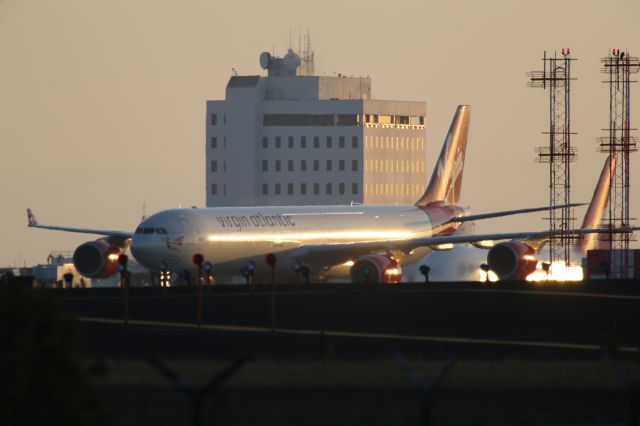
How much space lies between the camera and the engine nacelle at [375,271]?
71.2 meters

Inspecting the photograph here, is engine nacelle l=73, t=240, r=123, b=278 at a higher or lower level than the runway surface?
higher

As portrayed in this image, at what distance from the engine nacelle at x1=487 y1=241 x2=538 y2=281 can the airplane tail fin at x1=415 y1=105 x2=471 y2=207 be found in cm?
1403

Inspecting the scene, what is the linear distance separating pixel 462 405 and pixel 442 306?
26127 millimetres

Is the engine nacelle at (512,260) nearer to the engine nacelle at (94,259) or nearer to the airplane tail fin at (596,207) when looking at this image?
the engine nacelle at (94,259)

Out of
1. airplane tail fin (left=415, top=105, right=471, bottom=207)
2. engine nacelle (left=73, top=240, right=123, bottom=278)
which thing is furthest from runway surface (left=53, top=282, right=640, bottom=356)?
airplane tail fin (left=415, top=105, right=471, bottom=207)

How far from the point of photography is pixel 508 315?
50.6 meters

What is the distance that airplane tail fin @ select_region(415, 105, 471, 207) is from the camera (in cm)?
9075

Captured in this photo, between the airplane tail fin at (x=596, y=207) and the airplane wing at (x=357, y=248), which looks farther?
the airplane tail fin at (x=596, y=207)

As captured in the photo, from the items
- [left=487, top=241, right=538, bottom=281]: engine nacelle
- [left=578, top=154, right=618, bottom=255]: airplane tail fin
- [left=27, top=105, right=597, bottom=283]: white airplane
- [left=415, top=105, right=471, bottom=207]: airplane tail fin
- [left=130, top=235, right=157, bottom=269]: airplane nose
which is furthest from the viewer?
[left=578, top=154, right=618, bottom=255]: airplane tail fin

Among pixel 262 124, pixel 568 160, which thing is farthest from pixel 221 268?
pixel 262 124

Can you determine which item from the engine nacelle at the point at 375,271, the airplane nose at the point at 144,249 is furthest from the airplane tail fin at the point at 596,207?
the airplane nose at the point at 144,249

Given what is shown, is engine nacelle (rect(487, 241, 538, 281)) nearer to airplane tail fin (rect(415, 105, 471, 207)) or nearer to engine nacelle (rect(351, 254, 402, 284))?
engine nacelle (rect(351, 254, 402, 284))

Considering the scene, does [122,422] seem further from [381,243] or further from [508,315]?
[381,243]

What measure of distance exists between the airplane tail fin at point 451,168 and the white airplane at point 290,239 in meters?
1.19
